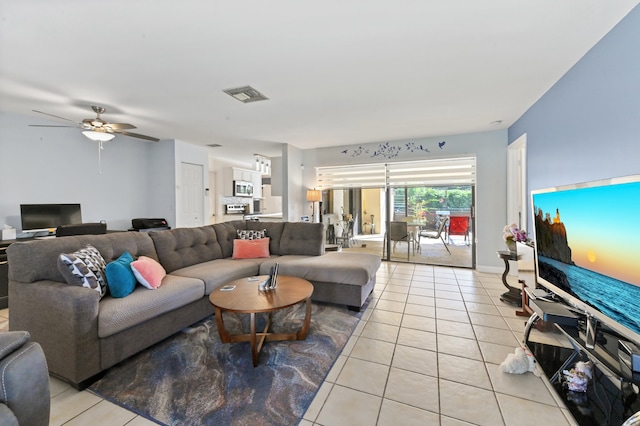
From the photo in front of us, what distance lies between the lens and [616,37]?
1.84 metres

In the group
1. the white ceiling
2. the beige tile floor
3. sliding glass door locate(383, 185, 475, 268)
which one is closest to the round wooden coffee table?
the beige tile floor

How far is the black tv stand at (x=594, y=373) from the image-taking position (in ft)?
4.58

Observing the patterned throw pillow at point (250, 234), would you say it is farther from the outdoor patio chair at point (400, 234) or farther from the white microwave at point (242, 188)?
the white microwave at point (242, 188)

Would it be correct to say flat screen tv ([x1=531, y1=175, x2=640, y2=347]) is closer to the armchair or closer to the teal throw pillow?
the armchair

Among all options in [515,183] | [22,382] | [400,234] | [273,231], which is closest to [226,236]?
[273,231]

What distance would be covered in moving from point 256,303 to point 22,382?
1.22 metres

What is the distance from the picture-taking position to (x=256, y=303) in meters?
2.06

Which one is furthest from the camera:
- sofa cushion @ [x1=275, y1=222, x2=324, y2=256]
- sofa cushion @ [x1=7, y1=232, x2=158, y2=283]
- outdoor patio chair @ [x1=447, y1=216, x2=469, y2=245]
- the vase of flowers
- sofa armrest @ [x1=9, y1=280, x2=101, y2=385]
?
outdoor patio chair @ [x1=447, y1=216, x2=469, y2=245]

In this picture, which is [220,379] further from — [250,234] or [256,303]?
Result: [250,234]

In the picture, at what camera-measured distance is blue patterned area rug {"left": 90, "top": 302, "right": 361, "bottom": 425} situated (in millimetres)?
1539

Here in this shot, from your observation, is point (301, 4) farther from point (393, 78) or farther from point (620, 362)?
point (620, 362)

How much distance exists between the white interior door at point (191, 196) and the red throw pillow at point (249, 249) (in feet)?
8.14

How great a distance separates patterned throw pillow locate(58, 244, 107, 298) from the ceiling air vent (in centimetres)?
205

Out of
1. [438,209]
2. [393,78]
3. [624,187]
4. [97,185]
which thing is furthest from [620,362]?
[97,185]
